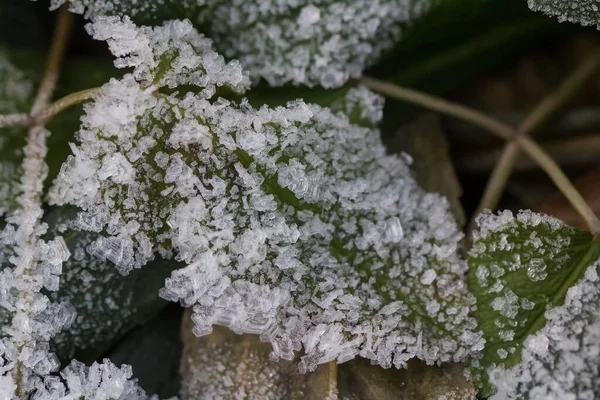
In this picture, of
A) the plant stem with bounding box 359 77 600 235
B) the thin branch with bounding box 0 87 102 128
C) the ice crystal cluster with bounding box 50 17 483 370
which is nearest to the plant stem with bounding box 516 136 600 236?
the plant stem with bounding box 359 77 600 235

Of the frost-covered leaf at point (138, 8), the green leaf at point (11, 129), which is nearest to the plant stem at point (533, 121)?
the frost-covered leaf at point (138, 8)

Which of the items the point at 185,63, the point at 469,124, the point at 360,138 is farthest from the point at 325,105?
the point at 469,124

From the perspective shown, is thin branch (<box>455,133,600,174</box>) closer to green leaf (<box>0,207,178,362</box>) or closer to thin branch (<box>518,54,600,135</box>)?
thin branch (<box>518,54,600,135</box>)

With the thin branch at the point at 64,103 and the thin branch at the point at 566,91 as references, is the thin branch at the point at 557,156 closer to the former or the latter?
the thin branch at the point at 566,91

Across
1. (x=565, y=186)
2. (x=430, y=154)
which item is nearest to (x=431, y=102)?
(x=430, y=154)

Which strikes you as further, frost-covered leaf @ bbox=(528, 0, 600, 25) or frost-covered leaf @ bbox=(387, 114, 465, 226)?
frost-covered leaf @ bbox=(387, 114, 465, 226)
